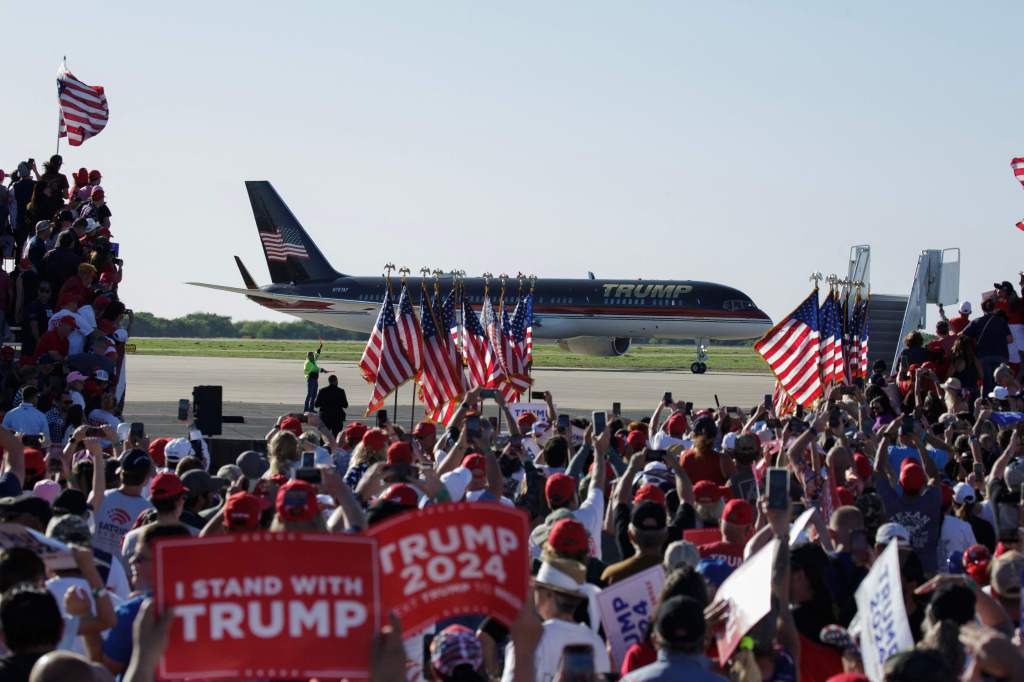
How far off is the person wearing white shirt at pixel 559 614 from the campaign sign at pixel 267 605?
4.53ft

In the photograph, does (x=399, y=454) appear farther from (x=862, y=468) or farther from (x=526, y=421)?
(x=526, y=421)

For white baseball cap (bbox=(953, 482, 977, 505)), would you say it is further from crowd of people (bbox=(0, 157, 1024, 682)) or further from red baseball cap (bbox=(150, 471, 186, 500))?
red baseball cap (bbox=(150, 471, 186, 500))

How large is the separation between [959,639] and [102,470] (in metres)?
5.20

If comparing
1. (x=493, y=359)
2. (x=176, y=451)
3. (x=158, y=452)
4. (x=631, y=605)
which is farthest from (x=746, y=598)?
(x=493, y=359)

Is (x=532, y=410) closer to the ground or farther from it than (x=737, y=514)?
closer to the ground

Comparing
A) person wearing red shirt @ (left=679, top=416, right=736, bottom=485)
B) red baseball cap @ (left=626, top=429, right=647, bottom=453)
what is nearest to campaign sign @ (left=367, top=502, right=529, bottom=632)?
person wearing red shirt @ (left=679, top=416, right=736, bottom=485)

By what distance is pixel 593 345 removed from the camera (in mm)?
62188

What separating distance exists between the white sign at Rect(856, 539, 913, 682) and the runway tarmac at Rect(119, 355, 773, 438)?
71.7 feet

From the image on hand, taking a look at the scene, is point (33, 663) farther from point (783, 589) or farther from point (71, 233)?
point (71, 233)

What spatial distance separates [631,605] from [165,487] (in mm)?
2366

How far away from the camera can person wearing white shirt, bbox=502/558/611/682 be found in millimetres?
5055

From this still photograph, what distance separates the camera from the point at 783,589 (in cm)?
502

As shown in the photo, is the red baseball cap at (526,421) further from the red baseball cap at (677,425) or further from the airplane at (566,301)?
the airplane at (566,301)

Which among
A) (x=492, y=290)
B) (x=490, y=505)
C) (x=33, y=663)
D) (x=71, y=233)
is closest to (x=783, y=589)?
(x=490, y=505)
